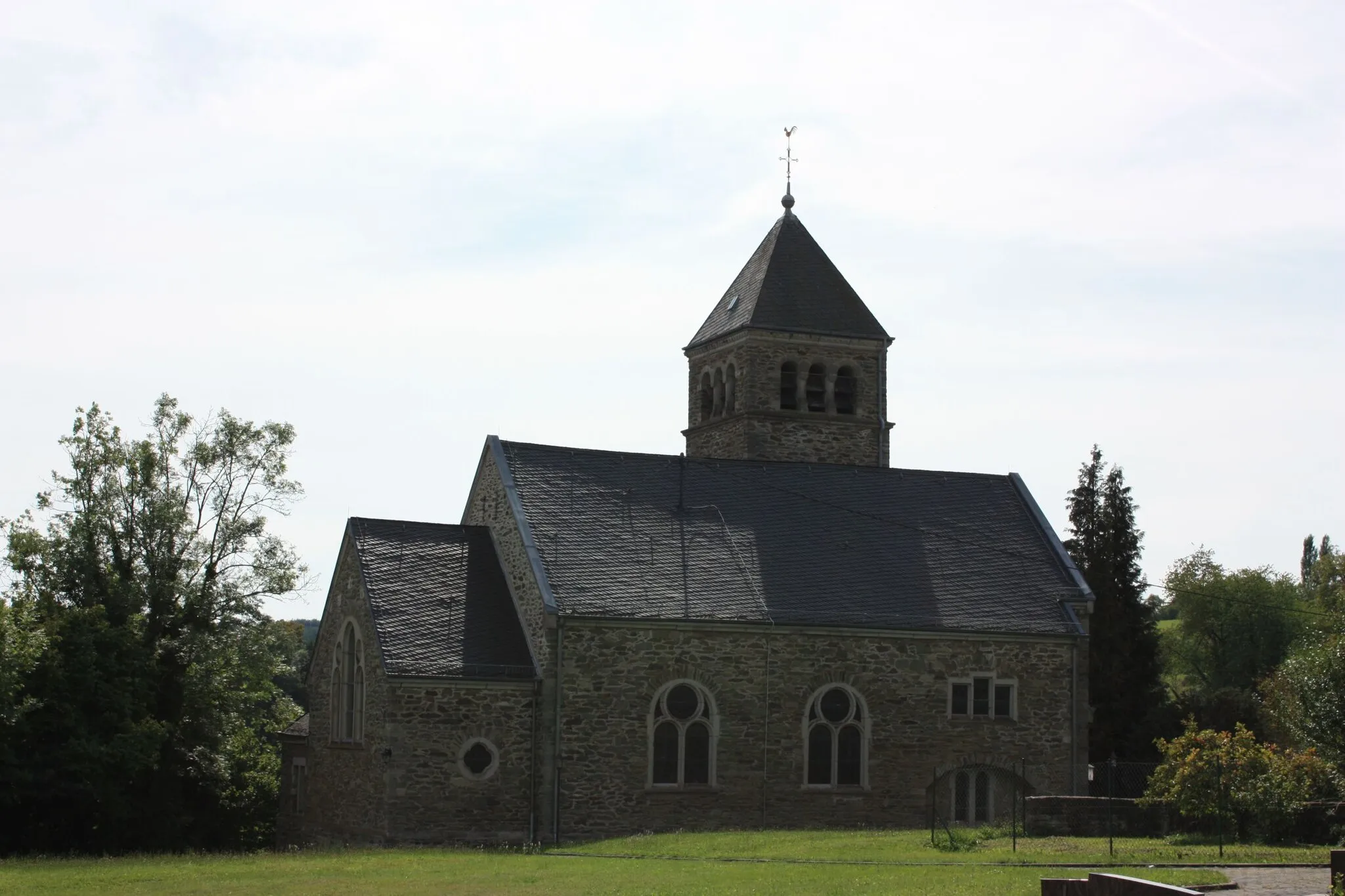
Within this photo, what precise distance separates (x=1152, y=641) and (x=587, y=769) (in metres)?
25.2

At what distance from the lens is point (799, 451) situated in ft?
149

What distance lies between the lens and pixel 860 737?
122ft

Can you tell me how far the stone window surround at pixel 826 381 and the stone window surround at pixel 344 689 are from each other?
1353cm

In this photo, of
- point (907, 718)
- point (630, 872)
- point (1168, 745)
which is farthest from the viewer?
point (907, 718)

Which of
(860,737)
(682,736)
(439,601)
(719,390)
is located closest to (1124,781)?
(860,737)

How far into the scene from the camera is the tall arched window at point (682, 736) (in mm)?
35656

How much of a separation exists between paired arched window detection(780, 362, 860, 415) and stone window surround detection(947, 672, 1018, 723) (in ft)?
33.5

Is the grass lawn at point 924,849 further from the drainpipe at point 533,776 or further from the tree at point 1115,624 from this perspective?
the tree at point 1115,624

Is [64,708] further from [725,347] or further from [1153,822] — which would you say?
[1153,822]

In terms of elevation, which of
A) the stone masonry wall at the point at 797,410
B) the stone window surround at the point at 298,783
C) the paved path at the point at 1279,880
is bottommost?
the stone window surround at the point at 298,783

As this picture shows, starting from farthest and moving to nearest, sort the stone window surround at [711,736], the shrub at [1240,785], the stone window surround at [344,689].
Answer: the stone window surround at [344,689] < the stone window surround at [711,736] < the shrub at [1240,785]

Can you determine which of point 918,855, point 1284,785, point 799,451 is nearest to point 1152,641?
point 799,451

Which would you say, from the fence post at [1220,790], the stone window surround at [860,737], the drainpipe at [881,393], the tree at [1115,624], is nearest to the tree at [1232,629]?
the tree at [1115,624]

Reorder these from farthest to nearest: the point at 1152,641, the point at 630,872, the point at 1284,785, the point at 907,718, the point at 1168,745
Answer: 1. the point at 1152,641
2. the point at 907,718
3. the point at 1168,745
4. the point at 1284,785
5. the point at 630,872
